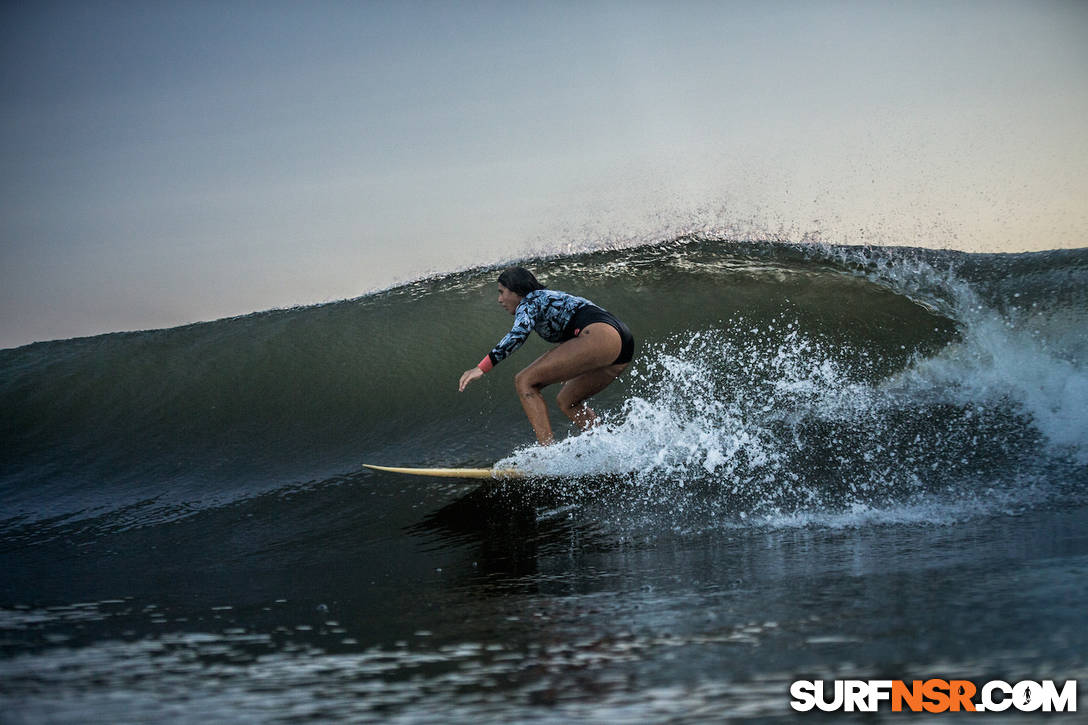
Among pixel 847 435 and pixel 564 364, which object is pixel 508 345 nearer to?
pixel 564 364

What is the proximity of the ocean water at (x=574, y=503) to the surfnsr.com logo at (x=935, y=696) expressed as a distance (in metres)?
0.05

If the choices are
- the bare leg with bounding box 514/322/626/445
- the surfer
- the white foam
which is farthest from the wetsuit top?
the white foam

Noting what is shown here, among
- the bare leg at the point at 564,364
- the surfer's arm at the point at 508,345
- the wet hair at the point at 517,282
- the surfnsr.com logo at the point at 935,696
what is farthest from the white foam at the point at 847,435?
the surfnsr.com logo at the point at 935,696

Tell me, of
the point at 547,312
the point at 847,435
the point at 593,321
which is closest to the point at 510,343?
the point at 547,312

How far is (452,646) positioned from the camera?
7.04ft

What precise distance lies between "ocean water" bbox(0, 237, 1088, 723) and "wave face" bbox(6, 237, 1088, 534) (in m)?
0.03

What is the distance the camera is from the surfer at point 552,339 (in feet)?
16.1

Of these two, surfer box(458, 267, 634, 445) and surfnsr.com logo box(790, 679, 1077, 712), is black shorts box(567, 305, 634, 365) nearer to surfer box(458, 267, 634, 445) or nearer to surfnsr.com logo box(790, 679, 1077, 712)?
surfer box(458, 267, 634, 445)

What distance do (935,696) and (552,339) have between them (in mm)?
3743

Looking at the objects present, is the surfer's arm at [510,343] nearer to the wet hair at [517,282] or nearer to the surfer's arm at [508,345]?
the surfer's arm at [508,345]

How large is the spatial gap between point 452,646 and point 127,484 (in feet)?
17.0

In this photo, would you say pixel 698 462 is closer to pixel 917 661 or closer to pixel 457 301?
pixel 917 661

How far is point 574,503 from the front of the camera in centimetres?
476

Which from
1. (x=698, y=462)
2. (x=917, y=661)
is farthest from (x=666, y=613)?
(x=698, y=462)
